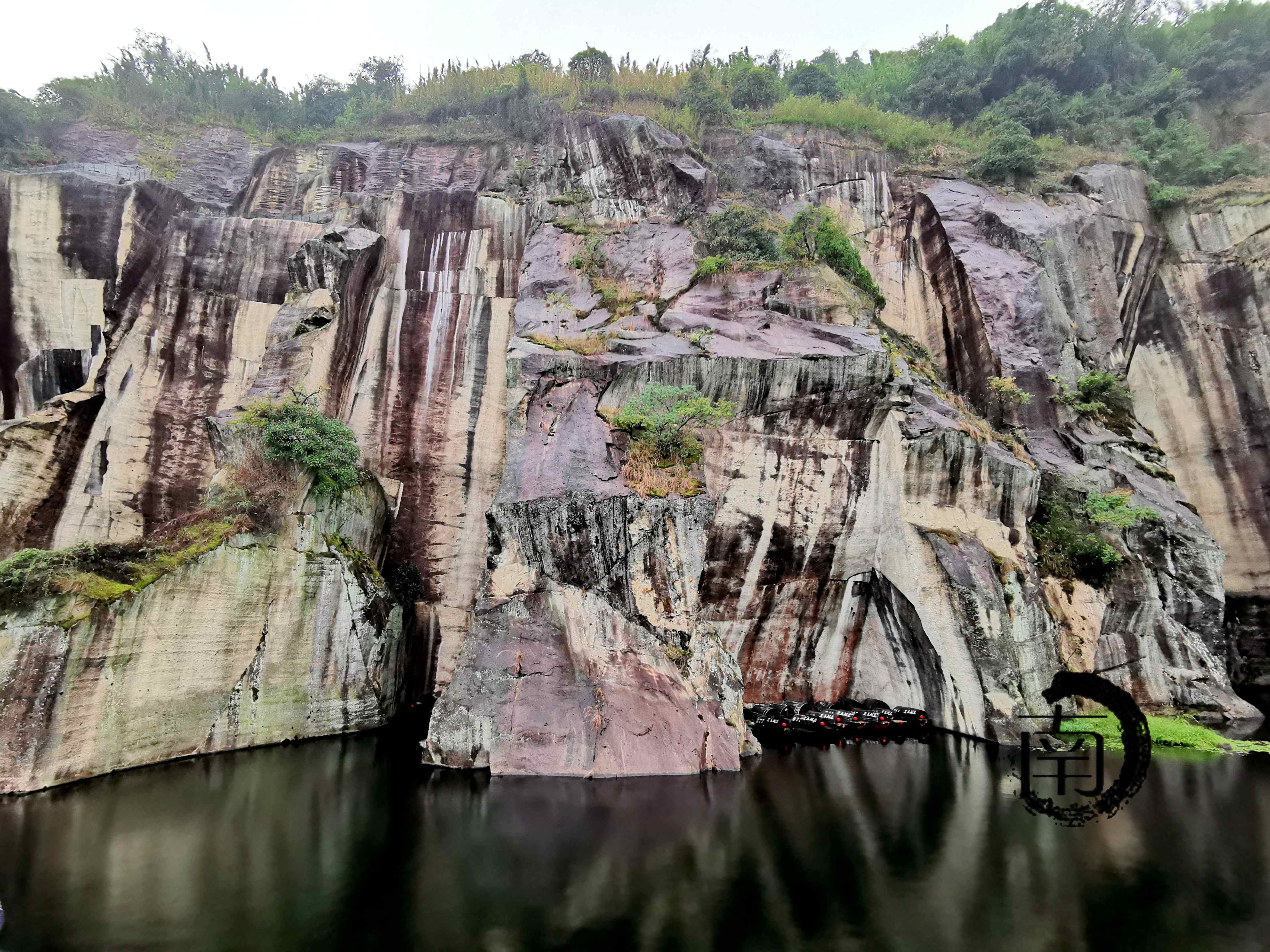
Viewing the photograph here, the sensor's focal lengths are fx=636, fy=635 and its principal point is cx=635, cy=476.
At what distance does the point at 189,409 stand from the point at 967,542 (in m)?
22.1

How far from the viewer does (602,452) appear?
48.6ft

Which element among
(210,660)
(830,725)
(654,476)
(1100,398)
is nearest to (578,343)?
(654,476)

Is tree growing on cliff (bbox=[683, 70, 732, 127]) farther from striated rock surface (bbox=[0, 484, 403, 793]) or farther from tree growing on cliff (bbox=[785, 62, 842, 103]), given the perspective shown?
striated rock surface (bbox=[0, 484, 403, 793])

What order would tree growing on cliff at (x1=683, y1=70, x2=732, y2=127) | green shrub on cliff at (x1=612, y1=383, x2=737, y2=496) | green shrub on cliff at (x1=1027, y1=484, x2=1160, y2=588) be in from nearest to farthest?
green shrub on cliff at (x1=612, y1=383, x2=737, y2=496) < green shrub on cliff at (x1=1027, y1=484, x2=1160, y2=588) < tree growing on cliff at (x1=683, y1=70, x2=732, y2=127)

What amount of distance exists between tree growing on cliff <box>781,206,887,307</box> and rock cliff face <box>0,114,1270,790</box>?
174 centimetres

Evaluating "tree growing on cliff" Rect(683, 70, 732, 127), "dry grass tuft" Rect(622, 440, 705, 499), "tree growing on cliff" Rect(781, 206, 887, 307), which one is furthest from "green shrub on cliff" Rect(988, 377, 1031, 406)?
"tree growing on cliff" Rect(683, 70, 732, 127)

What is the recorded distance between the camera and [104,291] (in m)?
19.4

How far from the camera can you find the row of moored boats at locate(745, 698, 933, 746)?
15648 mm

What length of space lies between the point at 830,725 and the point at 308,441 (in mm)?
14420

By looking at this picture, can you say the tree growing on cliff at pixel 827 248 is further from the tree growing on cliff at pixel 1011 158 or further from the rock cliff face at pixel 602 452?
the tree growing on cliff at pixel 1011 158

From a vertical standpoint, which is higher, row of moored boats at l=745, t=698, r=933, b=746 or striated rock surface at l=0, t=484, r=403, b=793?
striated rock surface at l=0, t=484, r=403, b=793

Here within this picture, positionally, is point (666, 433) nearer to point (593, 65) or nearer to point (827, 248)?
point (827, 248)

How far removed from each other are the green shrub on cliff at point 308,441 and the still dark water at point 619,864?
6440 mm

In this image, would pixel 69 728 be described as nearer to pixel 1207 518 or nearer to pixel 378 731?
pixel 378 731
